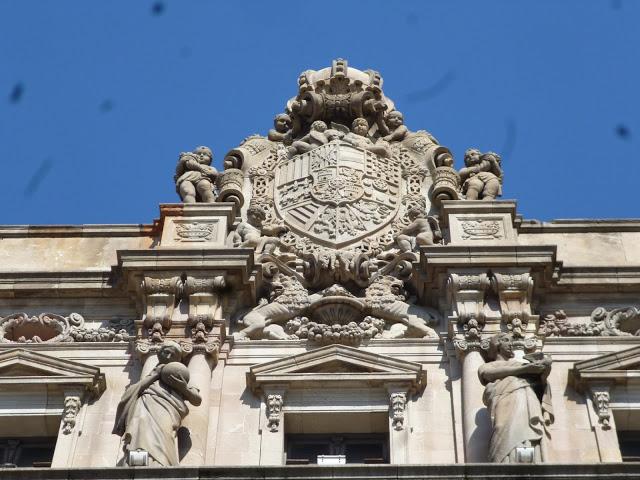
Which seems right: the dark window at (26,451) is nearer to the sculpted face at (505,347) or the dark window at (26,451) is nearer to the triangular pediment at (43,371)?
the triangular pediment at (43,371)

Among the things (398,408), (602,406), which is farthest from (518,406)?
(398,408)

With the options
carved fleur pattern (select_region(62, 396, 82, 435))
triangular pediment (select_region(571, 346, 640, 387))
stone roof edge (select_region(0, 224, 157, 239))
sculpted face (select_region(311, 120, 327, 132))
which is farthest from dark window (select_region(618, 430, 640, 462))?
stone roof edge (select_region(0, 224, 157, 239))

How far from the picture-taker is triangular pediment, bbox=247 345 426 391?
66.4 ft

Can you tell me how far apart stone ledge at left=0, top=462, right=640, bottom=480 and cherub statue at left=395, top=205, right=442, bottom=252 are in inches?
261

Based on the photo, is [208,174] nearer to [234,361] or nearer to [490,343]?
[234,361]

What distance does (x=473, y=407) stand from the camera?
19.5 meters

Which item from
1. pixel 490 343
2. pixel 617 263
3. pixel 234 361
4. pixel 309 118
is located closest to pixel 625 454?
pixel 490 343

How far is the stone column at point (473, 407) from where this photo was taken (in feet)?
62.1

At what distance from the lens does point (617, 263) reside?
22.9 m

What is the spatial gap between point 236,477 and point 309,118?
416 inches

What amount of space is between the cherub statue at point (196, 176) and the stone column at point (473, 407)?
5370 mm

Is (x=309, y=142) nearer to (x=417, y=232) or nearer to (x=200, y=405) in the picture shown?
(x=417, y=232)

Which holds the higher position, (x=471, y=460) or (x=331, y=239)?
(x=331, y=239)

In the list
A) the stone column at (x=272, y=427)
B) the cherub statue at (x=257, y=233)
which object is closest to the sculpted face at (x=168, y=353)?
the stone column at (x=272, y=427)
